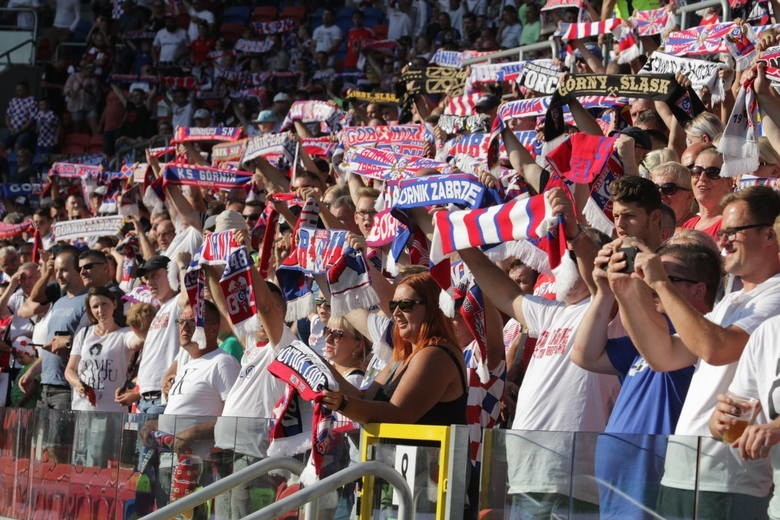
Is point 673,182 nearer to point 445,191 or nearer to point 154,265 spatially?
point 445,191

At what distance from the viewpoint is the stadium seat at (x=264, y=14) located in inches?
884

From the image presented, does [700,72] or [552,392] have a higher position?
[700,72]

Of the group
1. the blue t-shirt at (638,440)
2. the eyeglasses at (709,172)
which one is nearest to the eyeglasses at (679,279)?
the blue t-shirt at (638,440)

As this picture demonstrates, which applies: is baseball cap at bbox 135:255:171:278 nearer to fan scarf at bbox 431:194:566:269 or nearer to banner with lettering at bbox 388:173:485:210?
banner with lettering at bbox 388:173:485:210

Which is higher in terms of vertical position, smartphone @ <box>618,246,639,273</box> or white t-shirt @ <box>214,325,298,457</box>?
smartphone @ <box>618,246,639,273</box>

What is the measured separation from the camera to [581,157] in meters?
6.73

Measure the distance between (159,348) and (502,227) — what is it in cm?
387

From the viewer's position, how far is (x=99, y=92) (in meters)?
21.7

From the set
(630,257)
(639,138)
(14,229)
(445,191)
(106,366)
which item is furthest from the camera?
(14,229)

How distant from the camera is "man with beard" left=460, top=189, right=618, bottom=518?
4.33 metres

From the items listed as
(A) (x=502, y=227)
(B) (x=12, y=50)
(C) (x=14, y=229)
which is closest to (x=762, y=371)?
(A) (x=502, y=227)

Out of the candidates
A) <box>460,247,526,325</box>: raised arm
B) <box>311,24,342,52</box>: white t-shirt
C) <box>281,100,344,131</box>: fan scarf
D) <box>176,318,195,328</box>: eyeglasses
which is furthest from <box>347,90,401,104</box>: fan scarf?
<box>311,24,342,52</box>: white t-shirt

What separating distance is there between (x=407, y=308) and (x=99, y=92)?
17069 mm

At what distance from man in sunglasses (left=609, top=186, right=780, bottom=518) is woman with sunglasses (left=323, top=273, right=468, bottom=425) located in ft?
3.36
